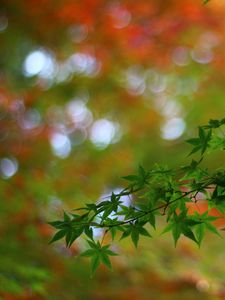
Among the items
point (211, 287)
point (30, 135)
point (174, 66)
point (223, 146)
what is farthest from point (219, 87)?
point (223, 146)

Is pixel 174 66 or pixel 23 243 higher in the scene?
pixel 174 66

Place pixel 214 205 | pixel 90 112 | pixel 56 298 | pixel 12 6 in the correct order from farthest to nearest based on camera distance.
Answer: pixel 90 112 → pixel 12 6 → pixel 56 298 → pixel 214 205

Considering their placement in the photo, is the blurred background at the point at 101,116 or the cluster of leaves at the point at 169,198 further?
the blurred background at the point at 101,116

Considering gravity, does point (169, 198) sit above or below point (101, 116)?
below

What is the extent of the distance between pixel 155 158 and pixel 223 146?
327 centimetres

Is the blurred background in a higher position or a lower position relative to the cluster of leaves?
higher

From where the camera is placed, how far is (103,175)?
358cm

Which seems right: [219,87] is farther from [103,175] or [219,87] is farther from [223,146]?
[223,146]

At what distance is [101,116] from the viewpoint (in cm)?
450

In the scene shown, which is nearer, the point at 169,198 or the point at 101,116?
the point at 169,198

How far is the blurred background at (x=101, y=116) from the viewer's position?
107 inches

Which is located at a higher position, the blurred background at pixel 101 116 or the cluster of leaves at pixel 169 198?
the blurred background at pixel 101 116

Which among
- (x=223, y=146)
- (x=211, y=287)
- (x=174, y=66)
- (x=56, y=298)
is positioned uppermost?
(x=174, y=66)

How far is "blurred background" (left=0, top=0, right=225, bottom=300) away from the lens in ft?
8.89
